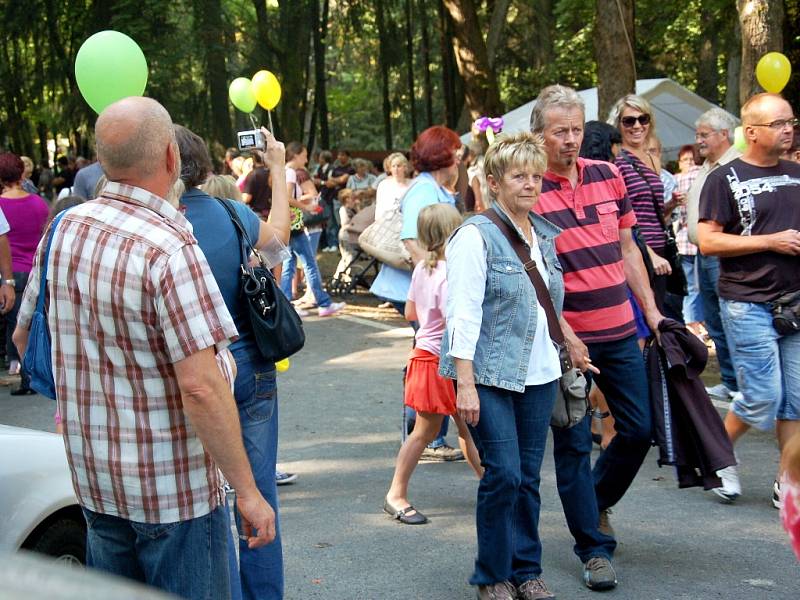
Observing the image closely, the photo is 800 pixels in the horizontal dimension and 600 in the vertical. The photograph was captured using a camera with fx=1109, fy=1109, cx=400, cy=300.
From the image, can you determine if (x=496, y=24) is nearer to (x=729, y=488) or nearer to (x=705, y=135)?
(x=705, y=135)

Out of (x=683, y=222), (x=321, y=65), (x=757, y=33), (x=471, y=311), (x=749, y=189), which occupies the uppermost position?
(x=321, y=65)

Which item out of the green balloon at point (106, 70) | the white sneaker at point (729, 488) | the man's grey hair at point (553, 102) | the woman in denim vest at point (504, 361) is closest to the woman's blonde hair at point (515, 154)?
the woman in denim vest at point (504, 361)

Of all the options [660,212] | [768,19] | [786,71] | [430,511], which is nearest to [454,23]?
[768,19]

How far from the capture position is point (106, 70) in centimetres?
499

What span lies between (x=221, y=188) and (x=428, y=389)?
1.61 m

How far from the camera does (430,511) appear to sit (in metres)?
6.08

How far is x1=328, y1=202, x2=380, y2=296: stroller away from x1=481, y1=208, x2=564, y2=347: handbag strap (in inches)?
387

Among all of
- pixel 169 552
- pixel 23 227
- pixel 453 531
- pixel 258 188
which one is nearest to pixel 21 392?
pixel 23 227

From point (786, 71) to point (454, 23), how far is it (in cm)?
1133

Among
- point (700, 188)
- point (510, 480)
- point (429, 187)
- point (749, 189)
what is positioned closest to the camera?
point (510, 480)

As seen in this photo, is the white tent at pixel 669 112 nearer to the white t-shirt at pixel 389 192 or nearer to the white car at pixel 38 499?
the white t-shirt at pixel 389 192

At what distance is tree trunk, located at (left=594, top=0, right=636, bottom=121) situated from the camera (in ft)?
42.0

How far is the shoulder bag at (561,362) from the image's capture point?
4566 mm

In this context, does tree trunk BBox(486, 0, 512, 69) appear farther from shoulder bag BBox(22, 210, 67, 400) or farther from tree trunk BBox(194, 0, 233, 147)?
shoulder bag BBox(22, 210, 67, 400)
